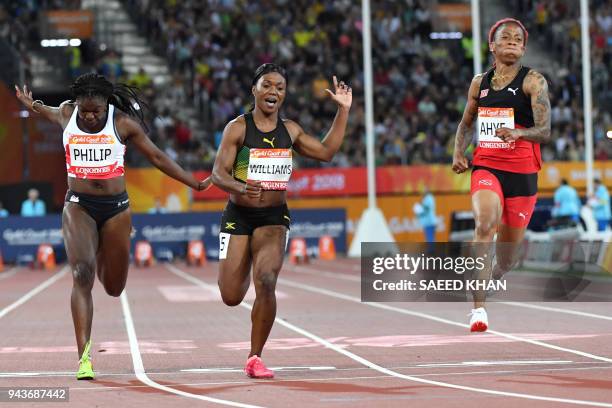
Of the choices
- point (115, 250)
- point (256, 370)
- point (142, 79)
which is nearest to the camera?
point (256, 370)

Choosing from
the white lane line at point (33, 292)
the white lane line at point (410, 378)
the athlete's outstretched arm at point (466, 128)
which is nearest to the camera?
the white lane line at point (410, 378)

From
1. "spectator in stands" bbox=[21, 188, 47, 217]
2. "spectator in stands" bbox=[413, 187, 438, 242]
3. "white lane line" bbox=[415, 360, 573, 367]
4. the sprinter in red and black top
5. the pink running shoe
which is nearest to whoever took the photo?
the pink running shoe

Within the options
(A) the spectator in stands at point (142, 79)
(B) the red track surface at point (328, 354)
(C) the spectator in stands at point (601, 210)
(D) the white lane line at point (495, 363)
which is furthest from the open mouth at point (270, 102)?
(A) the spectator in stands at point (142, 79)

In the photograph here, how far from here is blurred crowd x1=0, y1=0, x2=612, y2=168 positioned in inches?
1526

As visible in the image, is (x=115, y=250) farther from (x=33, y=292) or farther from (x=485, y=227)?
A: (x=33, y=292)

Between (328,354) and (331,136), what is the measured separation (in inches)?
90.0

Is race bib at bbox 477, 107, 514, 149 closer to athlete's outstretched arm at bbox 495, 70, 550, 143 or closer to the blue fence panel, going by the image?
athlete's outstretched arm at bbox 495, 70, 550, 143

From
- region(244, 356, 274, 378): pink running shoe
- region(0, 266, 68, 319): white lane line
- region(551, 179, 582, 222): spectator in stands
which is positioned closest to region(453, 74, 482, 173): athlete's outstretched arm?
region(244, 356, 274, 378): pink running shoe

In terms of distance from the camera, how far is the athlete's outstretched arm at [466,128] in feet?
37.2

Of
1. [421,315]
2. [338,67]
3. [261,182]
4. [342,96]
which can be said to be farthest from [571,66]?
[261,182]

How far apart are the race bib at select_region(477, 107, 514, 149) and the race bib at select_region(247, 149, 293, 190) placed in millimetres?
1936

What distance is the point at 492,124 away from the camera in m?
11.2

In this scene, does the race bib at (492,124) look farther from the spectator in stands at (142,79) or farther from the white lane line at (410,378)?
the spectator in stands at (142,79)

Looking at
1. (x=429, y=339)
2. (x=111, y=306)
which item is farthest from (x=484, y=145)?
(x=111, y=306)
